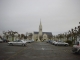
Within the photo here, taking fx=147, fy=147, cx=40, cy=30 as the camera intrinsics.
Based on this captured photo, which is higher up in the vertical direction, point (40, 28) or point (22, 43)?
point (40, 28)

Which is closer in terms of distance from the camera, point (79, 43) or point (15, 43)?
point (79, 43)

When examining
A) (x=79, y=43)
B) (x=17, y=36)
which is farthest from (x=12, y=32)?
(x=79, y=43)

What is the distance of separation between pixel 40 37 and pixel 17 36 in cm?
5383

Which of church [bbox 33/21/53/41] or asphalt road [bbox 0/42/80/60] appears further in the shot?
church [bbox 33/21/53/41]

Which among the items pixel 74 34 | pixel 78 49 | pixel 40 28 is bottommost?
pixel 78 49

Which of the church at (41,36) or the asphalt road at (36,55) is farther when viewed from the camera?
the church at (41,36)

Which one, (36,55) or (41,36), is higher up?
(41,36)

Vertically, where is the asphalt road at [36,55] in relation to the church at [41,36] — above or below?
below

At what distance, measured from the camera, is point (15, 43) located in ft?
123

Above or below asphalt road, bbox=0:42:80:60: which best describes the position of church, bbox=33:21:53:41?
above

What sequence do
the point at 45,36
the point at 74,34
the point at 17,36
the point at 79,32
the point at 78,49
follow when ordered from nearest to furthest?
1. the point at 78,49
2. the point at 79,32
3. the point at 74,34
4. the point at 17,36
5. the point at 45,36

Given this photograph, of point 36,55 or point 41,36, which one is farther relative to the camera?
point 41,36

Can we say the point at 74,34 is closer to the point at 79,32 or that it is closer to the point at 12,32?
the point at 79,32

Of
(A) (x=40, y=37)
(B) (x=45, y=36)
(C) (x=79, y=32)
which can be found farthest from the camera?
(B) (x=45, y=36)
